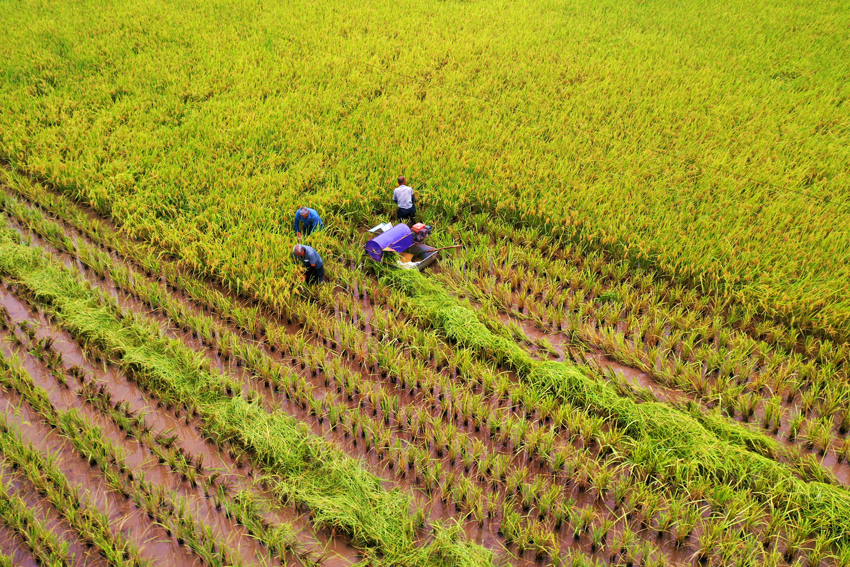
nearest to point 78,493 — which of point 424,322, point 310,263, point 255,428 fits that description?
point 255,428

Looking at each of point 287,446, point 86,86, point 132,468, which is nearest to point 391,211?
point 287,446

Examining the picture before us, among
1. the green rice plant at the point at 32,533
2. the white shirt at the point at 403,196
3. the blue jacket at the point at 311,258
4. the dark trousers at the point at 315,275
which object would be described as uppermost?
the white shirt at the point at 403,196

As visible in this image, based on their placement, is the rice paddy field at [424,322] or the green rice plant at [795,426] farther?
the green rice plant at [795,426]

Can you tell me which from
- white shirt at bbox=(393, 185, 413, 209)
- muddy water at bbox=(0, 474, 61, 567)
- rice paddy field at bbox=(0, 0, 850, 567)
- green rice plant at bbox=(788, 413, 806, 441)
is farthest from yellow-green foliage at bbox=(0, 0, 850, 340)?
muddy water at bbox=(0, 474, 61, 567)

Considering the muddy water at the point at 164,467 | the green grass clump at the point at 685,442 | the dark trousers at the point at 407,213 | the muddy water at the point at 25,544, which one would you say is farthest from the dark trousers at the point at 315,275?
the muddy water at the point at 25,544

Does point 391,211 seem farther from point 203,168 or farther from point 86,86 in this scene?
point 86,86

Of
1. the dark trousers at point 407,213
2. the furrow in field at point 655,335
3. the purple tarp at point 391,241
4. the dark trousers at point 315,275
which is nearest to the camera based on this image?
the furrow in field at point 655,335

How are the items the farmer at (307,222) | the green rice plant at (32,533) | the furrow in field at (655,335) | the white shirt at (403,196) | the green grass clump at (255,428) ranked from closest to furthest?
the green rice plant at (32,533), the green grass clump at (255,428), the furrow in field at (655,335), the farmer at (307,222), the white shirt at (403,196)

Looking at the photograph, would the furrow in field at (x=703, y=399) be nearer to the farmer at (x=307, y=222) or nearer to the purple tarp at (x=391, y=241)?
the purple tarp at (x=391, y=241)
